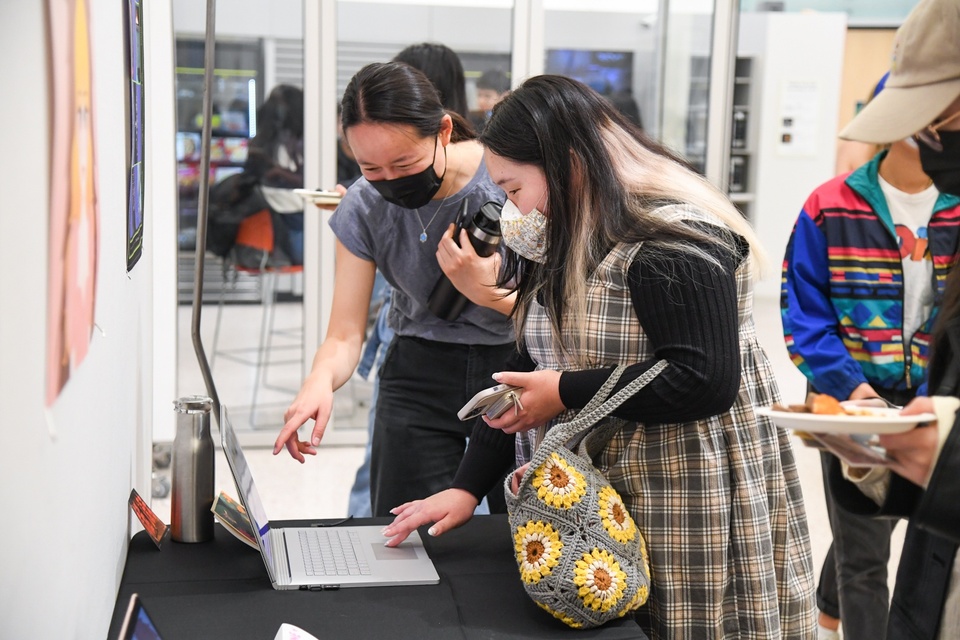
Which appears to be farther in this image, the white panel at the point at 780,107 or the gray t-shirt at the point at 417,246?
the white panel at the point at 780,107

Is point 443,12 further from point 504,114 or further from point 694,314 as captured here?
point 694,314

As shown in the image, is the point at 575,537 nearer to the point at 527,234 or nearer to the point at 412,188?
the point at 527,234

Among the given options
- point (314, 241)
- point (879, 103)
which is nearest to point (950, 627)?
point (879, 103)

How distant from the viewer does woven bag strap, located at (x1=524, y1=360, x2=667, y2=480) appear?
1.23 meters

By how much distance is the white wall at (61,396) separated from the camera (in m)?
0.69

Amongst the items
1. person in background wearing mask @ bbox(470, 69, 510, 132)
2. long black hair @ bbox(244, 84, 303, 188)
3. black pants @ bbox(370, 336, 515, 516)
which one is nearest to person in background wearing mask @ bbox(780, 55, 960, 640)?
black pants @ bbox(370, 336, 515, 516)

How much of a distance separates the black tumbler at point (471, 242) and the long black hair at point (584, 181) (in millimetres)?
460

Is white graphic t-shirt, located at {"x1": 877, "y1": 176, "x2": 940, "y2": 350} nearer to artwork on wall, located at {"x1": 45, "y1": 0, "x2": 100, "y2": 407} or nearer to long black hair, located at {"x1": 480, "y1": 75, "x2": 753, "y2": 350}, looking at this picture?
long black hair, located at {"x1": 480, "y1": 75, "x2": 753, "y2": 350}

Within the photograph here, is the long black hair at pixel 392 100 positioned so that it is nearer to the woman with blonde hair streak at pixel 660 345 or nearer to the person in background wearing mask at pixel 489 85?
the woman with blonde hair streak at pixel 660 345

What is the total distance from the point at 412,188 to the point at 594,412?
0.80 m

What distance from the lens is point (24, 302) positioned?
0.72 m

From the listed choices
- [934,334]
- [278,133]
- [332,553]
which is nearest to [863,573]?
[934,334]

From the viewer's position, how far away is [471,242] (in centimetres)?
189

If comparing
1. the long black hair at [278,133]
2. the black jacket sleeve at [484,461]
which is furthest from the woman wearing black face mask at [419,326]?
the long black hair at [278,133]
